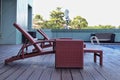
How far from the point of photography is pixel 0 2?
10.7 meters

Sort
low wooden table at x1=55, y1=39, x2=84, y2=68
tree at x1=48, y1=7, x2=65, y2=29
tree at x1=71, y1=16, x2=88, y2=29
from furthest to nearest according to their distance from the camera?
tree at x1=48, y1=7, x2=65, y2=29 → tree at x1=71, y1=16, x2=88, y2=29 → low wooden table at x1=55, y1=39, x2=84, y2=68

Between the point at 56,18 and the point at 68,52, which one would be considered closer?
the point at 68,52

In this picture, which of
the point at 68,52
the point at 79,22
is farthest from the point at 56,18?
the point at 68,52

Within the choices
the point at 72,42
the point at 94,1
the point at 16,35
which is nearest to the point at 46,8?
the point at 94,1

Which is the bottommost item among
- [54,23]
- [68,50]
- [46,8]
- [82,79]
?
[82,79]

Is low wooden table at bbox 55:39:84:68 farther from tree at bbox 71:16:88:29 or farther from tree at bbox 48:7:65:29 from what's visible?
tree at bbox 48:7:65:29

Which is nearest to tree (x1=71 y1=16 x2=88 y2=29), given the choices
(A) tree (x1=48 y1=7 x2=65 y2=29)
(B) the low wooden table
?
(A) tree (x1=48 y1=7 x2=65 y2=29)

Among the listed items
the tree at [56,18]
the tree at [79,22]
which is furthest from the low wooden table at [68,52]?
the tree at [56,18]

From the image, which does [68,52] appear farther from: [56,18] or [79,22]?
[56,18]

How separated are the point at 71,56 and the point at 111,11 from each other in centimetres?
2133

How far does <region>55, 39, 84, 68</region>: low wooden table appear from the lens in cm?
399

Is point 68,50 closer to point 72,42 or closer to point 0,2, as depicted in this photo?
point 72,42

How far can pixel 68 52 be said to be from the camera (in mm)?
4004

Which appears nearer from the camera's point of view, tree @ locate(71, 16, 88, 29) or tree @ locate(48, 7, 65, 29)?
tree @ locate(71, 16, 88, 29)
